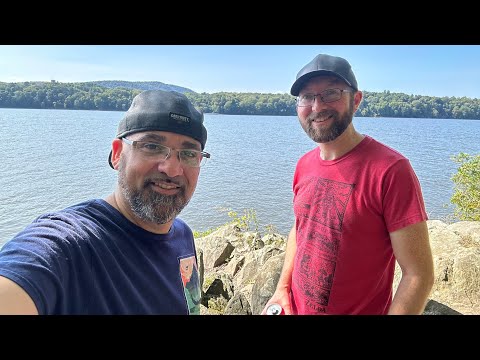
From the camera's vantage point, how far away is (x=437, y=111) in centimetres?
552

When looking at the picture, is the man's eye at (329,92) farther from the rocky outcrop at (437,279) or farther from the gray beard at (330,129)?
the rocky outcrop at (437,279)

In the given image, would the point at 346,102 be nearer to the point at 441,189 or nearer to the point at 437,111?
the point at 437,111

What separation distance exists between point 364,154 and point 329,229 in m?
0.37

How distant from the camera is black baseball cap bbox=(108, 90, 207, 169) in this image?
1.28 meters

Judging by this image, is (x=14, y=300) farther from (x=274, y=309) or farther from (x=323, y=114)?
(x=323, y=114)

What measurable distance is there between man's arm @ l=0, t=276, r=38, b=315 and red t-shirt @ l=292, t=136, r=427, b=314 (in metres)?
1.16

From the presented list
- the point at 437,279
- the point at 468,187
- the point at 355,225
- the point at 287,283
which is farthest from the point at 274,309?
→ the point at 468,187

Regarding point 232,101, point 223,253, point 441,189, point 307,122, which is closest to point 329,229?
point 307,122

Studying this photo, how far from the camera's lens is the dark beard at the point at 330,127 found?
1.69m

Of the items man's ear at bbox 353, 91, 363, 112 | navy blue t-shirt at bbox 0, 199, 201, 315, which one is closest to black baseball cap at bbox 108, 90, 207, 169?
navy blue t-shirt at bbox 0, 199, 201, 315

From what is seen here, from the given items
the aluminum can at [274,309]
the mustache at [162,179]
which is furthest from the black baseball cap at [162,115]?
the aluminum can at [274,309]

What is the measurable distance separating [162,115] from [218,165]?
1015 centimetres

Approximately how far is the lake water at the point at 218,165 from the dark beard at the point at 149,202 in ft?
11.1
